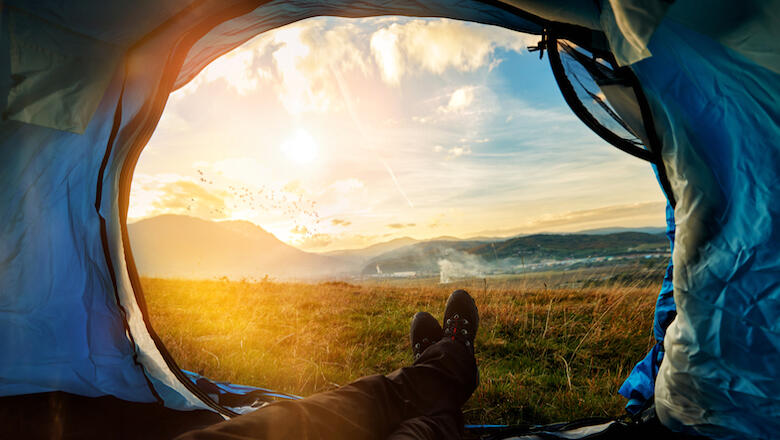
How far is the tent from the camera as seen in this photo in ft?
3.41

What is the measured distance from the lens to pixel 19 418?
Result: 1594mm

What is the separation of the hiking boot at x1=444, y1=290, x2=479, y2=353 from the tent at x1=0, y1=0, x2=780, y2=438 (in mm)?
894

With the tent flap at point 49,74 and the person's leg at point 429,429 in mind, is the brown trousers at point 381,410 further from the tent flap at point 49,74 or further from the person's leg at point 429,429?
the tent flap at point 49,74

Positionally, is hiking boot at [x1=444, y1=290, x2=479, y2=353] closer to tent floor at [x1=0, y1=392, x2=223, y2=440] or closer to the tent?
the tent

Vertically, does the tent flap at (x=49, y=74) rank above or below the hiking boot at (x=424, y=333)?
above

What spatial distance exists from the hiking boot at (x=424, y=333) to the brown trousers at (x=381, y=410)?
562mm

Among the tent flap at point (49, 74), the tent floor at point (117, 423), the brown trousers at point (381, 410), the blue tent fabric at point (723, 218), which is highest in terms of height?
the tent flap at point (49, 74)

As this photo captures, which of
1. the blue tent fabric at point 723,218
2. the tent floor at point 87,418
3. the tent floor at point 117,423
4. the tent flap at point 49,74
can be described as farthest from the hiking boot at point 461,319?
the tent flap at point 49,74

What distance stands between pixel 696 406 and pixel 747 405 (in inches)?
5.6

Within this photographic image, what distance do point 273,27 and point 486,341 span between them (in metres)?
2.83

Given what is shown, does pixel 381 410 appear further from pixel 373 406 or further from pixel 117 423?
pixel 117 423

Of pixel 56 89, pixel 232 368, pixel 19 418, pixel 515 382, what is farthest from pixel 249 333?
pixel 56 89

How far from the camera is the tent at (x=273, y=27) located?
3.41ft

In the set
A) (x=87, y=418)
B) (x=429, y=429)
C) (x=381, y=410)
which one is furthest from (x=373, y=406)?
(x=87, y=418)
